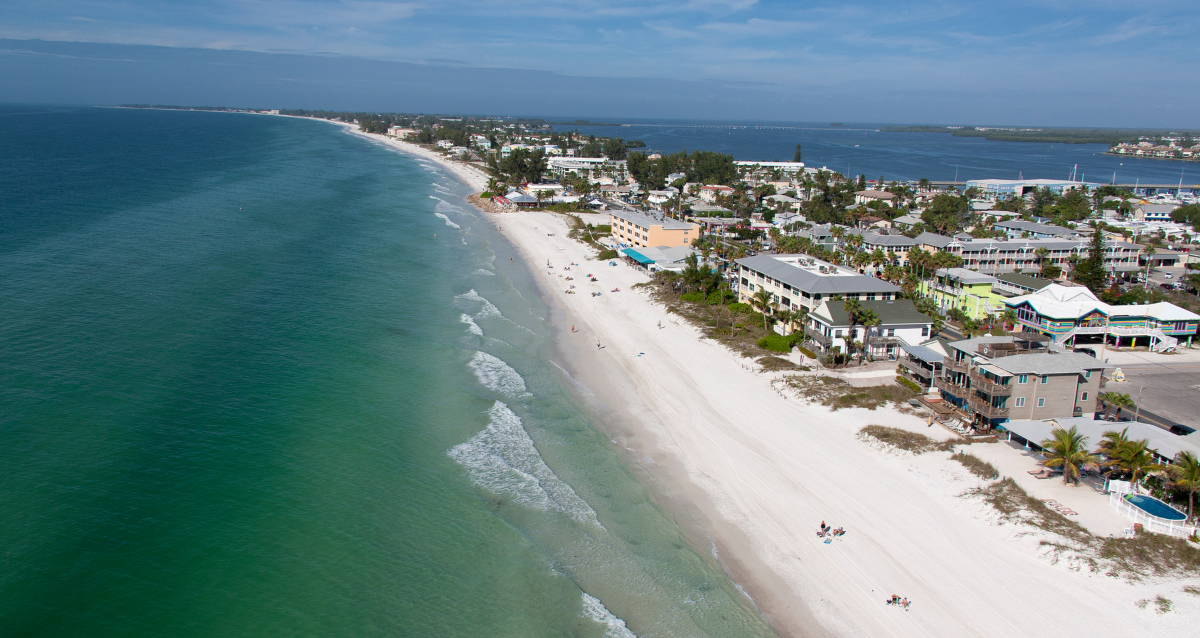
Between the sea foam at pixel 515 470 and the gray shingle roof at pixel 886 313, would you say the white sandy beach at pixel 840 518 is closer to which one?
the sea foam at pixel 515 470

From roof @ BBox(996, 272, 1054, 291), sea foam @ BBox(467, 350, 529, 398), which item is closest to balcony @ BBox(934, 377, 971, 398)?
sea foam @ BBox(467, 350, 529, 398)

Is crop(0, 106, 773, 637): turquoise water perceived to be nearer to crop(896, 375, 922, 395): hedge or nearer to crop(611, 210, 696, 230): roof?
crop(896, 375, 922, 395): hedge

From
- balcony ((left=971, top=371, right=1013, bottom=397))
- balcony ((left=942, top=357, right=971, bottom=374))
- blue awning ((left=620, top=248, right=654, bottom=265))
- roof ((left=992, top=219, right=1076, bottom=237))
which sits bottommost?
balcony ((left=971, top=371, right=1013, bottom=397))

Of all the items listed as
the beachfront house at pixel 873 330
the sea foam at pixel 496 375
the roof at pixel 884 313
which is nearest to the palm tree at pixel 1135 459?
the beachfront house at pixel 873 330

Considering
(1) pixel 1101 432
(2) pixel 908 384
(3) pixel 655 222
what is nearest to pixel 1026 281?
(2) pixel 908 384

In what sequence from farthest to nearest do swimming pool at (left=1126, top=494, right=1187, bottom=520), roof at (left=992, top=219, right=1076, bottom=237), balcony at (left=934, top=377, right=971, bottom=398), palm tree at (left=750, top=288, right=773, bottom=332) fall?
roof at (left=992, top=219, right=1076, bottom=237) < palm tree at (left=750, top=288, right=773, bottom=332) < balcony at (left=934, top=377, right=971, bottom=398) < swimming pool at (left=1126, top=494, right=1187, bottom=520)

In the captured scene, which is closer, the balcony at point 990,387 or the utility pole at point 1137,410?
the utility pole at point 1137,410
